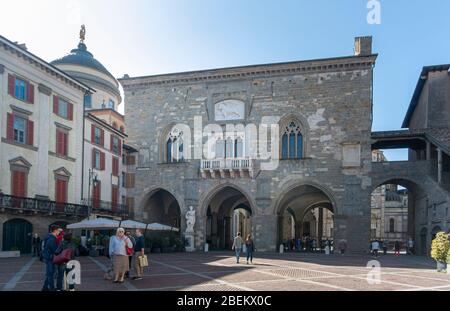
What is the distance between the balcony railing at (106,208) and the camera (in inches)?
1267

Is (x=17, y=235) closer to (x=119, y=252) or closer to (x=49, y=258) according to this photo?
(x=119, y=252)

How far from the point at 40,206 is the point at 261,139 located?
600 inches

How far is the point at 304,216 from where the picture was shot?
1892 inches

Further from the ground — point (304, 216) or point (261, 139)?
point (261, 139)

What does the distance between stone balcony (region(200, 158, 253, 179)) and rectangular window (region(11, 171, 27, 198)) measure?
487 inches

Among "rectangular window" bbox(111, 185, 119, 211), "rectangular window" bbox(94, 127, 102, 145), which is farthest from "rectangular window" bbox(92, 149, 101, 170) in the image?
"rectangular window" bbox(111, 185, 119, 211)

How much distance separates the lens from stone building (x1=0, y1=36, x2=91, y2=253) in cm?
2461

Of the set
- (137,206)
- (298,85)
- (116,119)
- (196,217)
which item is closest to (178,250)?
(196,217)

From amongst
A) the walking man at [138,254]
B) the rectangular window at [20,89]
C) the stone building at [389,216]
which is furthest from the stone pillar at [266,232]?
the stone building at [389,216]

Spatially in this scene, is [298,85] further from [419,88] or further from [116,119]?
[116,119]

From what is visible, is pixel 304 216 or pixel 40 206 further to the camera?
pixel 304 216

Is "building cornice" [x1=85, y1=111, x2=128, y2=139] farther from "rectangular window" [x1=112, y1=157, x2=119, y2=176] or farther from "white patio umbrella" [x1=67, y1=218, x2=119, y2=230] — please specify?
"white patio umbrella" [x1=67, y1=218, x2=119, y2=230]

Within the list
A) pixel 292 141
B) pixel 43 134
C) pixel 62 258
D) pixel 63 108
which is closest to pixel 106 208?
pixel 63 108
